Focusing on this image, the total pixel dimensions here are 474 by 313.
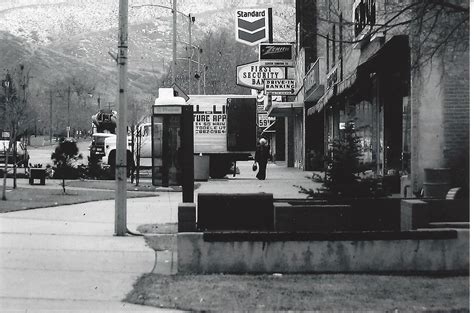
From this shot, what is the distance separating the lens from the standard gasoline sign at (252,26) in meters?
29.0

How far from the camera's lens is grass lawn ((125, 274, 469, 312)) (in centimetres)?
640

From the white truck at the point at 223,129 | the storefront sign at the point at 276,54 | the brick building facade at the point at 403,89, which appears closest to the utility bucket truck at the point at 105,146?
the white truck at the point at 223,129

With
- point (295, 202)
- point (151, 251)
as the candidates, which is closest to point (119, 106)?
point (151, 251)

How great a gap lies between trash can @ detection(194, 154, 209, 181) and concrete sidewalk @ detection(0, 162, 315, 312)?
12.5 meters

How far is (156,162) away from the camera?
1273 cm

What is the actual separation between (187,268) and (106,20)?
5.34 m

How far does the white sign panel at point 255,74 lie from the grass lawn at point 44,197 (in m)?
12.7

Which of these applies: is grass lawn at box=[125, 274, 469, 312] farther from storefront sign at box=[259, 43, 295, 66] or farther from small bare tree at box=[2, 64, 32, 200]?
storefront sign at box=[259, 43, 295, 66]

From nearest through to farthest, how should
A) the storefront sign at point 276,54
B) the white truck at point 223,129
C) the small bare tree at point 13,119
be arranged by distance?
the small bare tree at point 13,119, the white truck at point 223,129, the storefront sign at point 276,54

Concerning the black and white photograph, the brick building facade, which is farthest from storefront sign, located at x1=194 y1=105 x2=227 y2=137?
the black and white photograph

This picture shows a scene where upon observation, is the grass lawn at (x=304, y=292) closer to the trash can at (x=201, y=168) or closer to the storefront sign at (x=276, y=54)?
the trash can at (x=201, y=168)

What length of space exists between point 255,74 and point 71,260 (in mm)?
24406

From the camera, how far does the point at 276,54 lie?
103ft

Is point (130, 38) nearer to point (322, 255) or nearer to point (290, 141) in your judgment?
point (322, 255)
